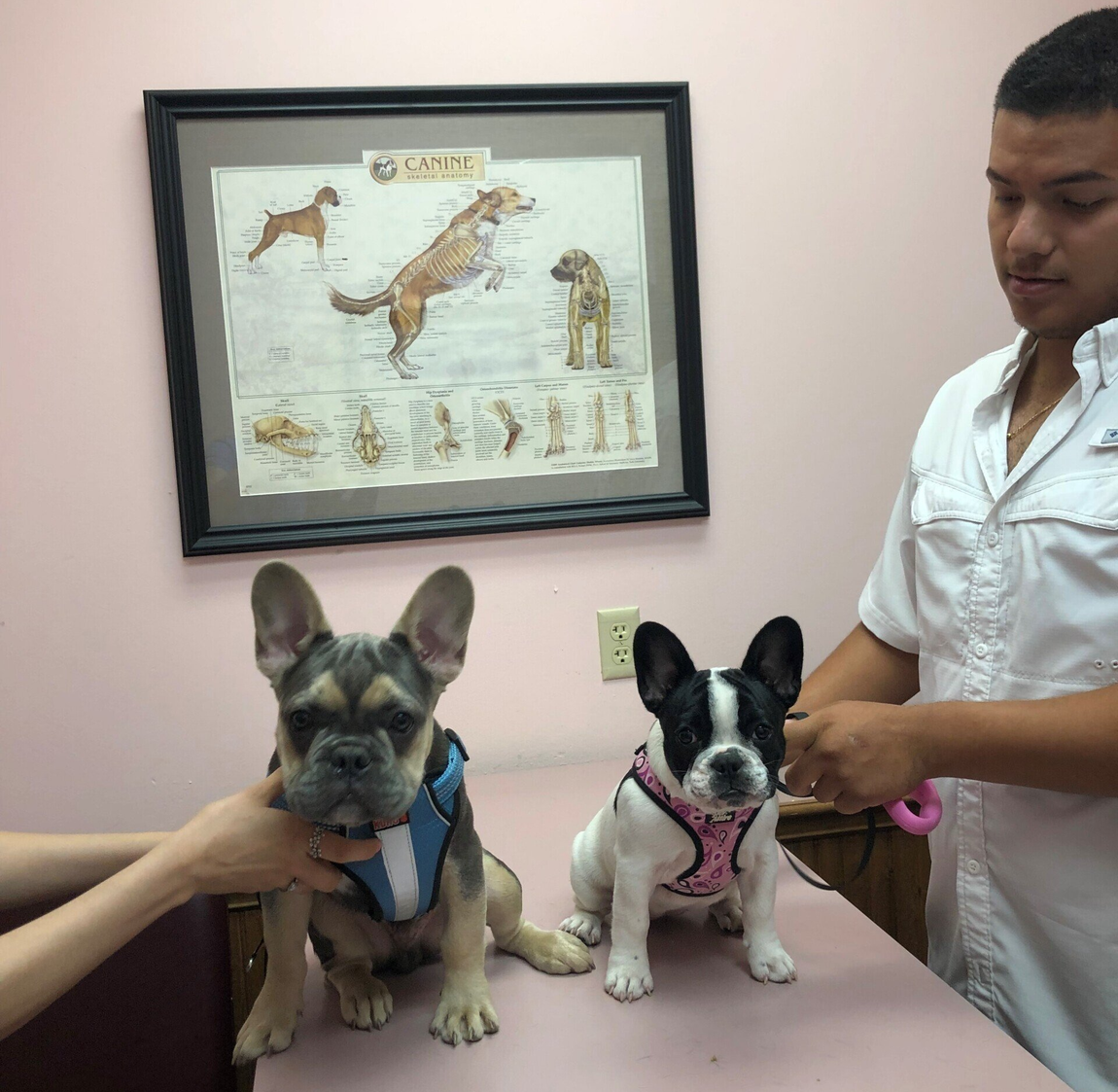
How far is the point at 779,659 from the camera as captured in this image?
898mm

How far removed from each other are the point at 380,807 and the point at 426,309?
1.03 metres

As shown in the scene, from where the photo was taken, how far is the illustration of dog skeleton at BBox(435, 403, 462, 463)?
1.58 metres

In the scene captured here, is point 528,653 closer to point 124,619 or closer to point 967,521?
point 124,619

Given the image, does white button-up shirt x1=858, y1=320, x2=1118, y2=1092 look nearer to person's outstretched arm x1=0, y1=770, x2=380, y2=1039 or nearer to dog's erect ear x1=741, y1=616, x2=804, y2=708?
dog's erect ear x1=741, y1=616, x2=804, y2=708

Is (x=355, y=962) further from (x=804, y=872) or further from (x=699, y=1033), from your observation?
(x=804, y=872)

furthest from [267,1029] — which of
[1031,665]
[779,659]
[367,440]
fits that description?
[367,440]

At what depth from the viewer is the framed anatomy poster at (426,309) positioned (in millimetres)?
1494

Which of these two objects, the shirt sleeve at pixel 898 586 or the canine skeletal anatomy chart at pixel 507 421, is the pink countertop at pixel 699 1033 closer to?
the shirt sleeve at pixel 898 586

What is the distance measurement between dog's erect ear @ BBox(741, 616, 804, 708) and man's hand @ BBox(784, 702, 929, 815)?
58 mm

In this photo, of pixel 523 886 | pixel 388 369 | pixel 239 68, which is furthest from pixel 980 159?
pixel 523 886

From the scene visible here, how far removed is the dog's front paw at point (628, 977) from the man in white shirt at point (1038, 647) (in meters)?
0.24

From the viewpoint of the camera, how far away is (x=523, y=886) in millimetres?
1161

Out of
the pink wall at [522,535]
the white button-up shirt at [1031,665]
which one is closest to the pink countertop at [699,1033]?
the white button-up shirt at [1031,665]

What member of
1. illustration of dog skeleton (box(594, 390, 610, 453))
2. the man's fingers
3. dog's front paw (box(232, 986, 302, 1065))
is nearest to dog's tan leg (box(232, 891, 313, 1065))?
dog's front paw (box(232, 986, 302, 1065))
